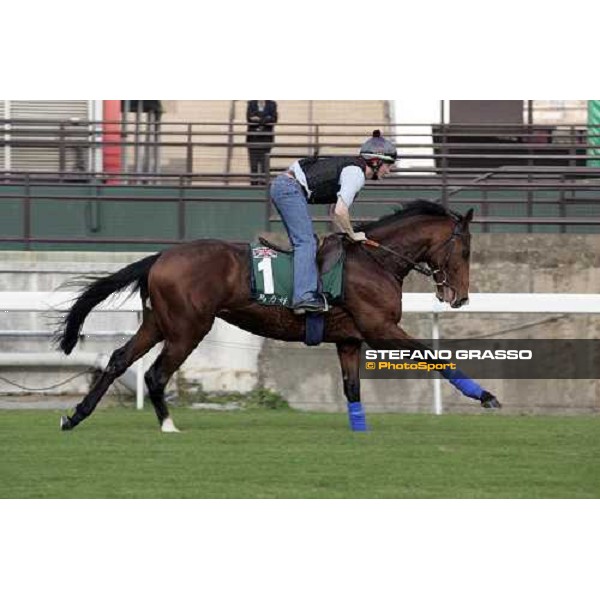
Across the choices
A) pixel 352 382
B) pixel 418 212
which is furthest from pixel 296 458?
pixel 418 212

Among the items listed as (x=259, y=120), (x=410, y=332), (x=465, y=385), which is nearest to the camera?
(x=465, y=385)

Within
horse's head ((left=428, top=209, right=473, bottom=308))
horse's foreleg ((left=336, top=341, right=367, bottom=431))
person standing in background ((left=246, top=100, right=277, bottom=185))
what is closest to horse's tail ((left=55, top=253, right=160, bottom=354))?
horse's foreleg ((left=336, top=341, right=367, bottom=431))

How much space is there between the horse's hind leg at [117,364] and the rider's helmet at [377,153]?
6.66ft

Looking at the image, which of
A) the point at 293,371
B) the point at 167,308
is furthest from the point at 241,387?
the point at 167,308

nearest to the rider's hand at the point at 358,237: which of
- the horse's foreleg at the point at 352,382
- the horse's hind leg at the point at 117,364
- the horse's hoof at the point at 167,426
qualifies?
the horse's foreleg at the point at 352,382

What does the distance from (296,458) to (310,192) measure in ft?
8.35

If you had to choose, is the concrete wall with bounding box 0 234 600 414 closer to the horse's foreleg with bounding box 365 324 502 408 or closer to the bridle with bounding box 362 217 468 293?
the bridle with bounding box 362 217 468 293

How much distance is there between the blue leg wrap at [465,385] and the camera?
11633 mm

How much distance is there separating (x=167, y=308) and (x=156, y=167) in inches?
327

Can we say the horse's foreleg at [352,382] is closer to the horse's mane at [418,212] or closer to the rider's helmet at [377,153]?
the horse's mane at [418,212]

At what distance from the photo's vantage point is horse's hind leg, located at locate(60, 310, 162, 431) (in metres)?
12.1

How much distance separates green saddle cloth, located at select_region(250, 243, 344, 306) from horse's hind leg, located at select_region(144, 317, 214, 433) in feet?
1.99

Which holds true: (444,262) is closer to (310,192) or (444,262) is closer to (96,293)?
(310,192)

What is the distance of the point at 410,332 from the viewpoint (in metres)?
15.3
